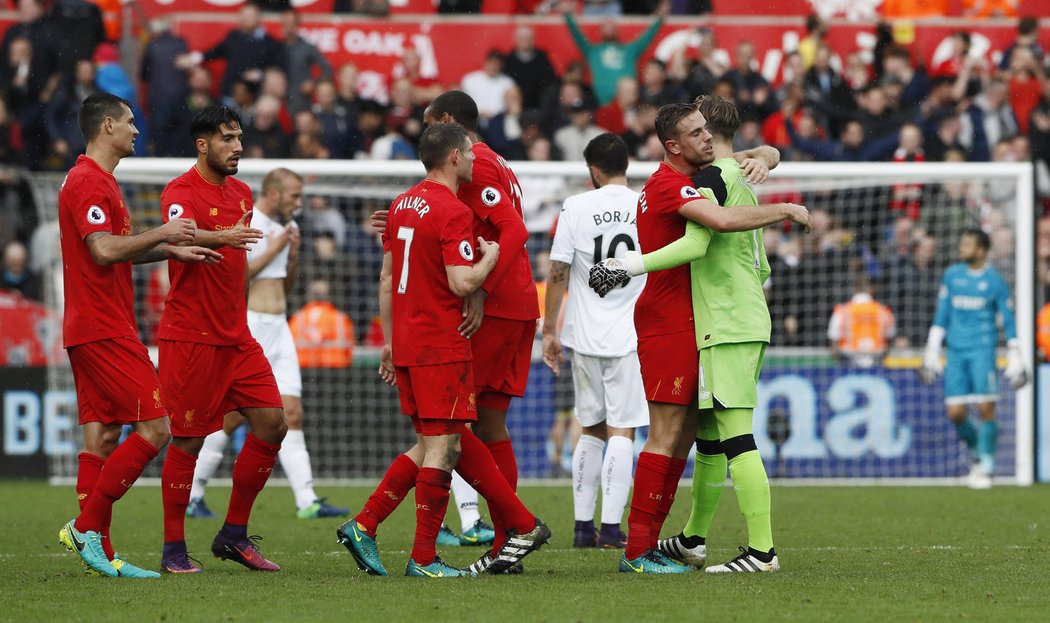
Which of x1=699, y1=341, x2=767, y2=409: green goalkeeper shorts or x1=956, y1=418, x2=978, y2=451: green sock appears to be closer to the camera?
x1=699, y1=341, x2=767, y2=409: green goalkeeper shorts

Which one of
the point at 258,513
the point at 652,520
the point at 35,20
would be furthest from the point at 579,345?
the point at 35,20

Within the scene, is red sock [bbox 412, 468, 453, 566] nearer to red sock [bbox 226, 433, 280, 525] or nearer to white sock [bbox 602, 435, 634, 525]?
red sock [bbox 226, 433, 280, 525]

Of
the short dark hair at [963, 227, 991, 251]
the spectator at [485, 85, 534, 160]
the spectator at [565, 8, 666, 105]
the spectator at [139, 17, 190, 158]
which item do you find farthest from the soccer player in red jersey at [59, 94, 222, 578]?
the spectator at [565, 8, 666, 105]

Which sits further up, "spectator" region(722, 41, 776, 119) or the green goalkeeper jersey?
"spectator" region(722, 41, 776, 119)

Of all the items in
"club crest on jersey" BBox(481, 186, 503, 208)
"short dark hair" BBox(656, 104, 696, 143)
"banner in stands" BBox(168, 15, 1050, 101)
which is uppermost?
"banner in stands" BBox(168, 15, 1050, 101)

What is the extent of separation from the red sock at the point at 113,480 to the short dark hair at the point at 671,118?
3.19 meters

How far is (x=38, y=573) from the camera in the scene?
25.0 feet

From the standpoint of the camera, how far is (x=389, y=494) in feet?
23.6

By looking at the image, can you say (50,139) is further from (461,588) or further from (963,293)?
(461,588)

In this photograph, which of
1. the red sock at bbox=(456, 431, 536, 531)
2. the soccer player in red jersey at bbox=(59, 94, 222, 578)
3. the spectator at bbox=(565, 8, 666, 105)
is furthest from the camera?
the spectator at bbox=(565, 8, 666, 105)

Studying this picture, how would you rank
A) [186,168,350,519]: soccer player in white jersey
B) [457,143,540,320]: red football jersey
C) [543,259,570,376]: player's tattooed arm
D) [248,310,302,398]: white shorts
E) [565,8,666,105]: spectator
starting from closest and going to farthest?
[457,143,540,320]: red football jersey, [543,259,570,376]: player's tattooed arm, [186,168,350,519]: soccer player in white jersey, [248,310,302,398]: white shorts, [565,8,666,105]: spectator

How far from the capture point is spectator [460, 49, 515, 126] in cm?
1812

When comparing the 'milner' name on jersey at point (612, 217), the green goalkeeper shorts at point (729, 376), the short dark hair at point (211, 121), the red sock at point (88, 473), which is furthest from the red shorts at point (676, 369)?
the red sock at point (88, 473)

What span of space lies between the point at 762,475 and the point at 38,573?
398 centimetres
